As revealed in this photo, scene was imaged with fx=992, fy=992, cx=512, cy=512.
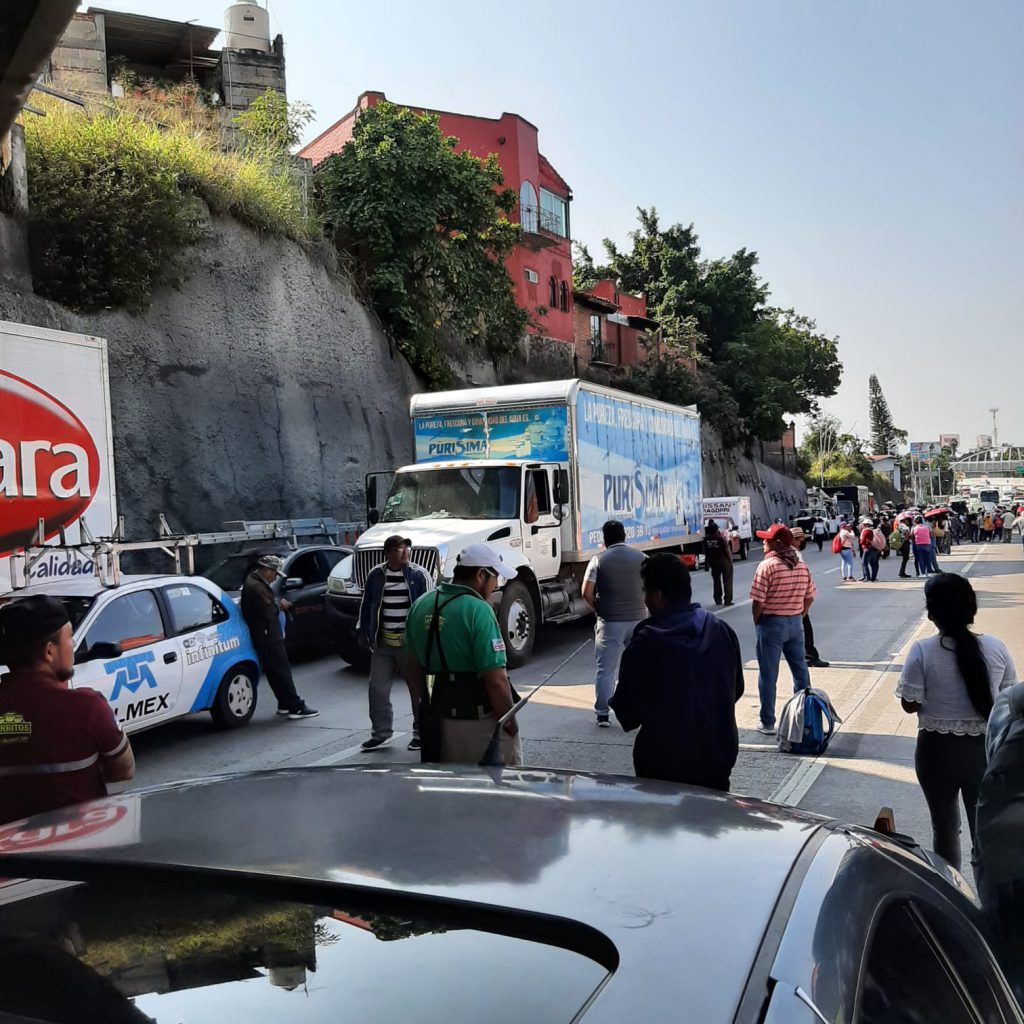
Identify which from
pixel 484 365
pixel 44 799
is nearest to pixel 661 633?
pixel 44 799

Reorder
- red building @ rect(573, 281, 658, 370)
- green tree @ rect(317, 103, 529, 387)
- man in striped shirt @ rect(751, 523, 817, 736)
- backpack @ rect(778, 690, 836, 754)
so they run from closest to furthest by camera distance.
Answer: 1. backpack @ rect(778, 690, 836, 754)
2. man in striped shirt @ rect(751, 523, 817, 736)
3. green tree @ rect(317, 103, 529, 387)
4. red building @ rect(573, 281, 658, 370)

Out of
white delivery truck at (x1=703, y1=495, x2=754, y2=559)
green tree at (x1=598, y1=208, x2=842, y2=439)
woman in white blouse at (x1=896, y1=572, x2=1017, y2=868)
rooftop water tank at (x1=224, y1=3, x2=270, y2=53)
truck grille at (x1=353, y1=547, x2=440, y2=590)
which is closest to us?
woman in white blouse at (x1=896, y1=572, x2=1017, y2=868)

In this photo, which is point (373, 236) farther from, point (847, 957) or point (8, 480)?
point (847, 957)

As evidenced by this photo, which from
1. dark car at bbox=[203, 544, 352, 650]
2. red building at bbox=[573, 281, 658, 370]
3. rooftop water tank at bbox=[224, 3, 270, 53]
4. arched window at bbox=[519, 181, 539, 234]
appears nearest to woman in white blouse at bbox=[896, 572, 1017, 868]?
dark car at bbox=[203, 544, 352, 650]

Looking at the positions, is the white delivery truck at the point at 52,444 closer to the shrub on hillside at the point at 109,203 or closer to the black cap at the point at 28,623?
the black cap at the point at 28,623

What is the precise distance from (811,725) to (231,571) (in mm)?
10087

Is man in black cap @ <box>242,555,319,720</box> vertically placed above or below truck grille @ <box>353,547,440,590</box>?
below

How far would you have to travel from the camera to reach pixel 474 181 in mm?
28703

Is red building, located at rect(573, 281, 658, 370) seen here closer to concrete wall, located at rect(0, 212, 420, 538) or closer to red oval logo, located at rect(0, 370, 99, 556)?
concrete wall, located at rect(0, 212, 420, 538)

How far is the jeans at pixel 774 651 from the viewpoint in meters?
8.73

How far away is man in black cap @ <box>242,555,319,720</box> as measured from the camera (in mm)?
10008

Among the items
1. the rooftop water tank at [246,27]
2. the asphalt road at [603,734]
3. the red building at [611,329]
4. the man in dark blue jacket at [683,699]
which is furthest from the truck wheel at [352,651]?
the red building at [611,329]

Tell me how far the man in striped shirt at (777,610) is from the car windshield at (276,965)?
7.32m

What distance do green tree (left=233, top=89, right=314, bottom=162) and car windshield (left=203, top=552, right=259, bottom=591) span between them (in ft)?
52.4
